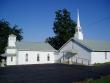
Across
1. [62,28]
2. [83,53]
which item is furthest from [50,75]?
[62,28]

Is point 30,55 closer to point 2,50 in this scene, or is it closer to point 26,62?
point 26,62

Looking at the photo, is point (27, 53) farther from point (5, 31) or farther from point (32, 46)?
point (5, 31)

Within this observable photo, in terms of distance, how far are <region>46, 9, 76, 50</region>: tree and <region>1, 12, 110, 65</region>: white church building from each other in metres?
13.8

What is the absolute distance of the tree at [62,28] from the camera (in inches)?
2555

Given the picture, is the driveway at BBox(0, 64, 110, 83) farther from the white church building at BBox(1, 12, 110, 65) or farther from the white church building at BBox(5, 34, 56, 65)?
the white church building at BBox(5, 34, 56, 65)

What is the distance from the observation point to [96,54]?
1583 inches

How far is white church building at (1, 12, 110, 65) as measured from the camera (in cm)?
4072

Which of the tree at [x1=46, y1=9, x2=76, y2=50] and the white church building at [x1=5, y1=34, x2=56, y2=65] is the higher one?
the tree at [x1=46, y1=9, x2=76, y2=50]

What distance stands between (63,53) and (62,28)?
60.7ft

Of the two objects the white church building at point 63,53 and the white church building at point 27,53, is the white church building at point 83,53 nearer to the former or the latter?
the white church building at point 63,53

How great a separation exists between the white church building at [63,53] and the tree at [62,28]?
13.8 metres

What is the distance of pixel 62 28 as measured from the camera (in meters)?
65.5

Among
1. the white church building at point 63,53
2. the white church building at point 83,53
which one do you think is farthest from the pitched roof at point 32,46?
the white church building at point 83,53

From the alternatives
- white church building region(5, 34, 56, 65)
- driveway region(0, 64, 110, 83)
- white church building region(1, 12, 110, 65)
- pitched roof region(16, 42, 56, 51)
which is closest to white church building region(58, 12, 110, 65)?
white church building region(1, 12, 110, 65)
